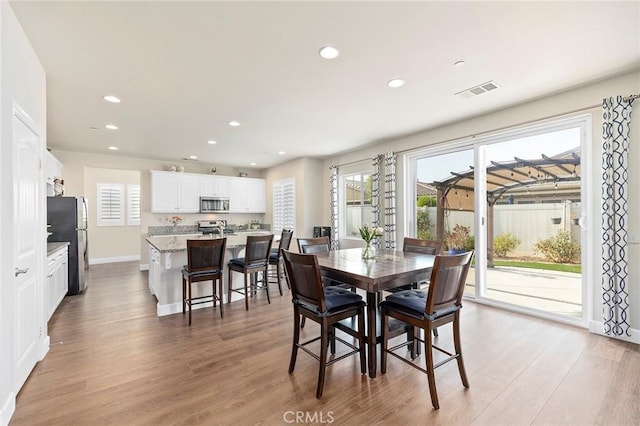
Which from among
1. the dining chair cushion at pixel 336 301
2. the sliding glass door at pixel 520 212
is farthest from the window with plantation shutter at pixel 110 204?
the sliding glass door at pixel 520 212

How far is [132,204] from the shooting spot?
27.0 ft

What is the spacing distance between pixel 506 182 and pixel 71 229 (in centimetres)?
652

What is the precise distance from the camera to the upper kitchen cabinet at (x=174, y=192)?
658 cm

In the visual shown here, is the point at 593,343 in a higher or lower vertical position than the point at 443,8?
lower

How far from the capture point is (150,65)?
2.62 metres

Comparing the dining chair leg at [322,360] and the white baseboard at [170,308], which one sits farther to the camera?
the white baseboard at [170,308]

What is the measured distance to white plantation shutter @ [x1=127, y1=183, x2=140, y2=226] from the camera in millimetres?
8164

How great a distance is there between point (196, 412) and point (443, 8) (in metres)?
3.14

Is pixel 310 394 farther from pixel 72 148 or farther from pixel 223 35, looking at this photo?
pixel 72 148

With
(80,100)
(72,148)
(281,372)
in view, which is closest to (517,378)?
(281,372)

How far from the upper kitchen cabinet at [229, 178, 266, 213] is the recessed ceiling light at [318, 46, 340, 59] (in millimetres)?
5749

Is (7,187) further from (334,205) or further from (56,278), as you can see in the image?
(334,205)

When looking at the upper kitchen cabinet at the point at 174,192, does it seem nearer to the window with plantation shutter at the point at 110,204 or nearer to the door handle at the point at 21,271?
the window with plantation shutter at the point at 110,204

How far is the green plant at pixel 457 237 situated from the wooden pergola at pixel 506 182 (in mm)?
124
